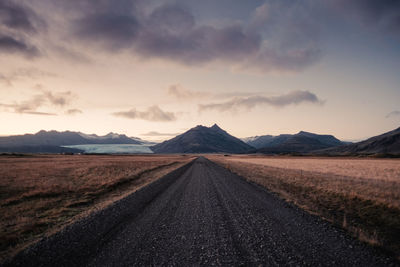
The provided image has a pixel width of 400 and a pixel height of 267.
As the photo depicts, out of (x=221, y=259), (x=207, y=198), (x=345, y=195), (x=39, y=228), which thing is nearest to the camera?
(x=221, y=259)

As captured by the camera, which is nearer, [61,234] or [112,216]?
[61,234]

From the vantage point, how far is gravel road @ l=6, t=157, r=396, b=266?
5637 mm

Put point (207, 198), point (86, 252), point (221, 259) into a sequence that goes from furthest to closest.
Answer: point (207, 198) < point (86, 252) < point (221, 259)

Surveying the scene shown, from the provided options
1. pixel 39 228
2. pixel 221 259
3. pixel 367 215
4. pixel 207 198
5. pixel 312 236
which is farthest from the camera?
pixel 207 198

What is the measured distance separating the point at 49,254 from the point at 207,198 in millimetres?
9200

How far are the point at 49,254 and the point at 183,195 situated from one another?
9379mm

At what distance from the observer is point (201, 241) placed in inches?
271

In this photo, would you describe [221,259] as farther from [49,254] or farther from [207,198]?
[207,198]

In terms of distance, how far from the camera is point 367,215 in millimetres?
10758

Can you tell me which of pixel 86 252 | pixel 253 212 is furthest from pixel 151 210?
pixel 253 212

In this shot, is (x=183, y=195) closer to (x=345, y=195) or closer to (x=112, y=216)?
(x=112, y=216)

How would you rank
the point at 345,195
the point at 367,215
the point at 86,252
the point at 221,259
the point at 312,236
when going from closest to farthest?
1. the point at 221,259
2. the point at 86,252
3. the point at 312,236
4. the point at 367,215
5. the point at 345,195

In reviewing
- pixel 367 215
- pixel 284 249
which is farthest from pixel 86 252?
pixel 367 215

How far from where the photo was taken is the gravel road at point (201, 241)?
5.64 metres
